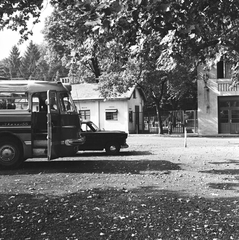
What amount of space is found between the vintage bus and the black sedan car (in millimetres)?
3990

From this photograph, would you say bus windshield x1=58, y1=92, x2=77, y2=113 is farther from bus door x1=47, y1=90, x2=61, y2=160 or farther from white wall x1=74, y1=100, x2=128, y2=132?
white wall x1=74, y1=100, x2=128, y2=132

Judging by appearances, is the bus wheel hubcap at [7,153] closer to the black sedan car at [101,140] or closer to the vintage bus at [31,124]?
the vintage bus at [31,124]

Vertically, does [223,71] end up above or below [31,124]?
above

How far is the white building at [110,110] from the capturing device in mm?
39188

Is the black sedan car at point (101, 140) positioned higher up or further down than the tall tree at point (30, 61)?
further down

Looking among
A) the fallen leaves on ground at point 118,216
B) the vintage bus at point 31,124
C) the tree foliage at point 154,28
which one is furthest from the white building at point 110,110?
the fallen leaves on ground at point 118,216

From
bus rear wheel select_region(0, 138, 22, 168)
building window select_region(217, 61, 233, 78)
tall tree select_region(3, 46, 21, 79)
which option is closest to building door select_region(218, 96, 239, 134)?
building window select_region(217, 61, 233, 78)

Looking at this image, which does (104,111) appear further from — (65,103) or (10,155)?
(10,155)

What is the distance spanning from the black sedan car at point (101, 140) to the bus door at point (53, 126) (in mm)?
4278

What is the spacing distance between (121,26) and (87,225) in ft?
11.2

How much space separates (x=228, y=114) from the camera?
1357 inches

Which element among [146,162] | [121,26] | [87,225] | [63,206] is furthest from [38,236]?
[146,162]

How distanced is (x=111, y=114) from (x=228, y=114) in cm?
1306

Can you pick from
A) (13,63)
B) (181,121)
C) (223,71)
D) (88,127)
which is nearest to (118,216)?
(88,127)
